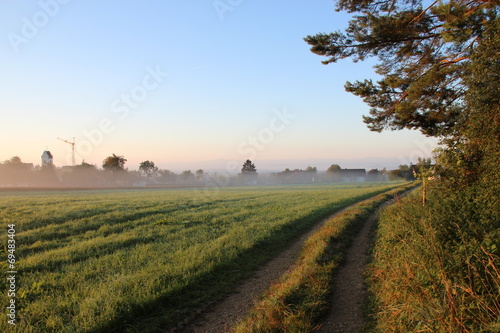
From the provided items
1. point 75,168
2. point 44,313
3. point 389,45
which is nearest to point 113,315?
point 44,313

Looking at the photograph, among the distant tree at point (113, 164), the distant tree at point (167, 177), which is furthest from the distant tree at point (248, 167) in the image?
the distant tree at point (113, 164)

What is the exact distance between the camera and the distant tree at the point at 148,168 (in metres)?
110

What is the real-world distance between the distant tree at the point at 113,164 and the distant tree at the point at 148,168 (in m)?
9.63

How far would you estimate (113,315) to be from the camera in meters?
4.90

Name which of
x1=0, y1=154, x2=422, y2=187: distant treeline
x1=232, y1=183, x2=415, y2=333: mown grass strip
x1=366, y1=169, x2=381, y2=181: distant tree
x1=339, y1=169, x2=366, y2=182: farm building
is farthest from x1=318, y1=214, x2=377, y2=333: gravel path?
x1=366, y1=169, x2=381, y2=181: distant tree

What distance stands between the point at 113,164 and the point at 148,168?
657 inches

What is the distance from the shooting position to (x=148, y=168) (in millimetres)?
113312

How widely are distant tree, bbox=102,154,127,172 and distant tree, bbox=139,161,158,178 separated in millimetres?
9629

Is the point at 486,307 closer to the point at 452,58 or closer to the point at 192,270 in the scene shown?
the point at 192,270

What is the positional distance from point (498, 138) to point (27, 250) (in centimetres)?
1306

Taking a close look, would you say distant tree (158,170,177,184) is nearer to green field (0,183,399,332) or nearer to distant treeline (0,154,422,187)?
distant treeline (0,154,422,187)

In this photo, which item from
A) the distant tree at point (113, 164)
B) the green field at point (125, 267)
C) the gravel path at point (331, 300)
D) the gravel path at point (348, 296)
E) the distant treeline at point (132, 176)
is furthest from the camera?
the distant tree at point (113, 164)

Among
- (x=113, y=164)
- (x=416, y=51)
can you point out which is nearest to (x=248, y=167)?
(x=113, y=164)

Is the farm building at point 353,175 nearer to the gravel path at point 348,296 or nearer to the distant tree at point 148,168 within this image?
the distant tree at point 148,168
